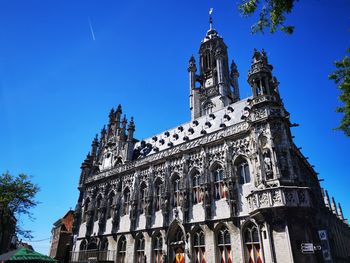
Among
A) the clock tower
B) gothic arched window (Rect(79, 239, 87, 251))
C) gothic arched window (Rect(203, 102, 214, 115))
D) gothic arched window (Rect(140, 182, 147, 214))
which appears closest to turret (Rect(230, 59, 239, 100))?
the clock tower

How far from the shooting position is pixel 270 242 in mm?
17047

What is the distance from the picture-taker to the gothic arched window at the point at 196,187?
23362 millimetres

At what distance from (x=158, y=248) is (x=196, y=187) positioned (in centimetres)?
698

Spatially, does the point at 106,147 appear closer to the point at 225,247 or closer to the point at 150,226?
→ the point at 150,226

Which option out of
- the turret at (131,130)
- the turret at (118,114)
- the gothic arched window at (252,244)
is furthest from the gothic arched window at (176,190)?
the turret at (118,114)

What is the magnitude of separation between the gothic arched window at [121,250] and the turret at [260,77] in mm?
20587

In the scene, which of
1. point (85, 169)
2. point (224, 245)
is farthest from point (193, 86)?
point (224, 245)

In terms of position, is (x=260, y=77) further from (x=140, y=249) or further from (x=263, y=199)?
(x=140, y=249)

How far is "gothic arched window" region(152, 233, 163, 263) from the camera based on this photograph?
78.0ft

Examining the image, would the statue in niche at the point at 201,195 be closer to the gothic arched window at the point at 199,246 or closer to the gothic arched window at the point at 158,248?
the gothic arched window at the point at 199,246

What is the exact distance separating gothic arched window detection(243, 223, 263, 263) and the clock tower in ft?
83.0

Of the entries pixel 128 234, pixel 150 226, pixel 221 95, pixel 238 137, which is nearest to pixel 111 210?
pixel 128 234

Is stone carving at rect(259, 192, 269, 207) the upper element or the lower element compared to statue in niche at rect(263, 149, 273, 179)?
lower

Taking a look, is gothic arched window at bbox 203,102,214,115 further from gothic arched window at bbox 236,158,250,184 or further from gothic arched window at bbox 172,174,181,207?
gothic arched window at bbox 236,158,250,184
